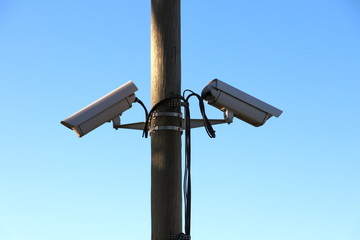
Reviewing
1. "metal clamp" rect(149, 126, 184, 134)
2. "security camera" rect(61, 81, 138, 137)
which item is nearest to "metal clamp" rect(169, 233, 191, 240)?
"metal clamp" rect(149, 126, 184, 134)

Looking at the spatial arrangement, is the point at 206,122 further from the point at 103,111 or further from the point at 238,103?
the point at 103,111

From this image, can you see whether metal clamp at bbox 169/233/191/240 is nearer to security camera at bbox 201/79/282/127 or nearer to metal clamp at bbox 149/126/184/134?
metal clamp at bbox 149/126/184/134

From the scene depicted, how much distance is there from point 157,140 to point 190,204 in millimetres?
477

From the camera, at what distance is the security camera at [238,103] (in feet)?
14.3

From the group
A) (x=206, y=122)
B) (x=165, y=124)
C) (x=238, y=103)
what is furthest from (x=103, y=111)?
(x=238, y=103)

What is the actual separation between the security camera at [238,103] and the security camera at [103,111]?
53cm

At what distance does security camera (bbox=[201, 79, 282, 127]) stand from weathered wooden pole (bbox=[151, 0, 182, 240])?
268 mm

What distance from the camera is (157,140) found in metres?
4.14

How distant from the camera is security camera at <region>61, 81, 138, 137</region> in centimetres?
421

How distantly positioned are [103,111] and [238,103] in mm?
956

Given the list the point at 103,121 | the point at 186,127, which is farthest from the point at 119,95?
the point at 186,127

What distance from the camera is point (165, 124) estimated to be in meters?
4.16

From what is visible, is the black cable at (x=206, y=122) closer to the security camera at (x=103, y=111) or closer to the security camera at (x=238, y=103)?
the security camera at (x=238, y=103)

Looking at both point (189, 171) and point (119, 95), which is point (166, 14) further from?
point (189, 171)
